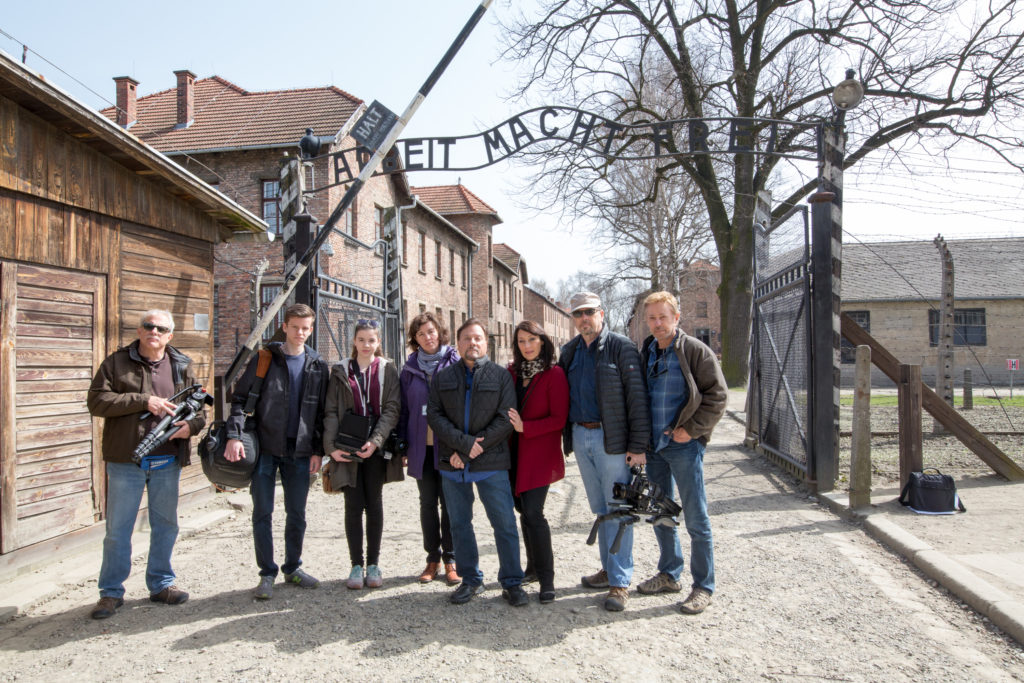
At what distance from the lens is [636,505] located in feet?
13.8

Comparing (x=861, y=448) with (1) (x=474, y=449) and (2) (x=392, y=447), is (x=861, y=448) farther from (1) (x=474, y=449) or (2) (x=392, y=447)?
(2) (x=392, y=447)

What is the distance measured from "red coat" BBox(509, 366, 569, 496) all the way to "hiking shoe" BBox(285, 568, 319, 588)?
163cm

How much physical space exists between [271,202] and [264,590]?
18.3 metres

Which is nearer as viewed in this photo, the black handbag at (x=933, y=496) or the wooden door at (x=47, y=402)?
the wooden door at (x=47, y=402)

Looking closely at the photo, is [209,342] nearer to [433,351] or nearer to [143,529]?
[143,529]

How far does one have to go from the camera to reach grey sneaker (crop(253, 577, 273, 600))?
4590 mm

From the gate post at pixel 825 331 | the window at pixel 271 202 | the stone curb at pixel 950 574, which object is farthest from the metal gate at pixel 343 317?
the window at pixel 271 202

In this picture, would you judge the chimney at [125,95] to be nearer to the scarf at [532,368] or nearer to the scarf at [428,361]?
the scarf at [428,361]

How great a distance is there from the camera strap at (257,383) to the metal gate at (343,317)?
2488 mm

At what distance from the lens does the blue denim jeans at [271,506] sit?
475cm

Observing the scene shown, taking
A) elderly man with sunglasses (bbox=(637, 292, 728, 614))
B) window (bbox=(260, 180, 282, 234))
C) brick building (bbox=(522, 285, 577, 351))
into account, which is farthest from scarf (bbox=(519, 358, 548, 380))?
brick building (bbox=(522, 285, 577, 351))

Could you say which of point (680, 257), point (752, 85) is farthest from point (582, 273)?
point (752, 85)

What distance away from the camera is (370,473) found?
481 centimetres

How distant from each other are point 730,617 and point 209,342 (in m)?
6.36
